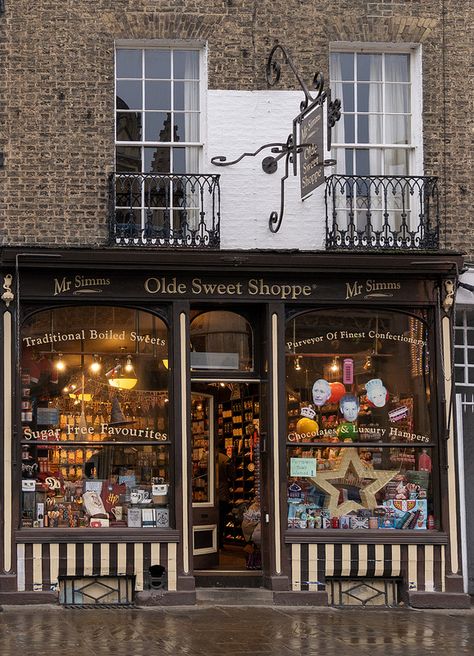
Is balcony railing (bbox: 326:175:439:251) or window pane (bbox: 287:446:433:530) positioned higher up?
balcony railing (bbox: 326:175:439:251)

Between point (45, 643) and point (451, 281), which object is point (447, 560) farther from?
point (45, 643)

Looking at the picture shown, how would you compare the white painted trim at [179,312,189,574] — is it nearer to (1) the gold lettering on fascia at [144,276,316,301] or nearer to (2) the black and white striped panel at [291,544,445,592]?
(1) the gold lettering on fascia at [144,276,316,301]

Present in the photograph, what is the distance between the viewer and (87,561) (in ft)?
47.7

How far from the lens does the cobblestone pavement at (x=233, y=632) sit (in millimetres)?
11930

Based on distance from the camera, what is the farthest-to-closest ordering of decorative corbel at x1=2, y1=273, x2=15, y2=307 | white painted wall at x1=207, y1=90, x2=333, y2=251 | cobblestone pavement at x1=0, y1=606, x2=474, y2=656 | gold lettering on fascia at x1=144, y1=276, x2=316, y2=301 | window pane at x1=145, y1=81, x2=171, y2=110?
window pane at x1=145, y1=81, x2=171, y2=110 → white painted wall at x1=207, y1=90, x2=333, y2=251 → gold lettering on fascia at x1=144, y1=276, x2=316, y2=301 → decorative corbel at x1=2, y1=273, x2=15, y2=307 → cobblestone pavement at x1=0, y1=606, x2=474, y2=656

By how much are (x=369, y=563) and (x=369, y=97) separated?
5.97 m

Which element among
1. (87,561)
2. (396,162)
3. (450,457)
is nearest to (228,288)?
(396,162)

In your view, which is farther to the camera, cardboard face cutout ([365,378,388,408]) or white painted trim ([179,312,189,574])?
cardboard face cutout ([365,378,388,408])

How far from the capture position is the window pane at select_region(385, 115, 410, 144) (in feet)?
52.1

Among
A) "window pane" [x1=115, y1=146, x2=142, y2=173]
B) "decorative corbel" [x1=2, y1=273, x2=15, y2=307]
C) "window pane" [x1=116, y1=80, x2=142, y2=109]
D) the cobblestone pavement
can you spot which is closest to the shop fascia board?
"decorative corbel" [x1=2, y1=273, x2=15, y2=307]

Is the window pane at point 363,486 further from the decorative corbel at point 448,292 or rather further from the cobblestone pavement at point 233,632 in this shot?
the decorative corbel at point 448,292

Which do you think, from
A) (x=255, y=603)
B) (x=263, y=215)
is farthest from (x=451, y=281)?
(x=255, y=603)

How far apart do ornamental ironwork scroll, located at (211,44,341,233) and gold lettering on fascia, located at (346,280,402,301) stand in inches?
47.8

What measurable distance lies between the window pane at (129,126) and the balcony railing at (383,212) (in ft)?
8.19
